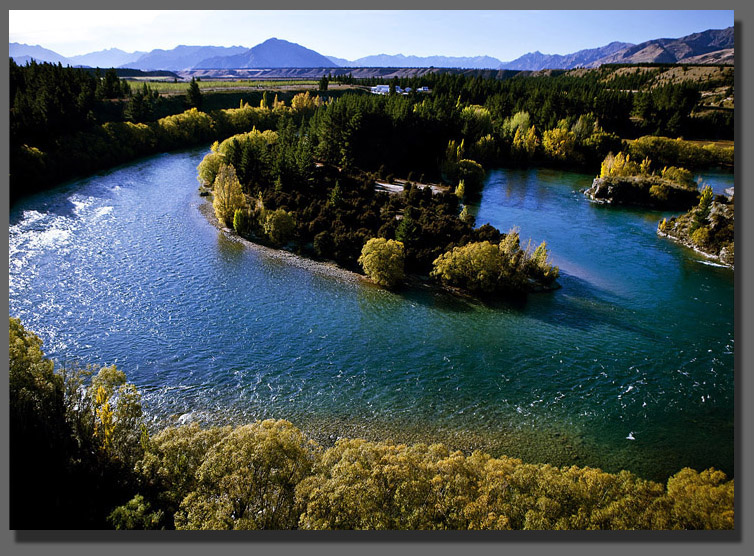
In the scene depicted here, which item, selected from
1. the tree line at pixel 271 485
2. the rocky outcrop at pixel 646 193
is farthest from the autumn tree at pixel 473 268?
the rocky outcrop at pixel 646 193

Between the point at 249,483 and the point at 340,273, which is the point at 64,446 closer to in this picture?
the point at 249,483

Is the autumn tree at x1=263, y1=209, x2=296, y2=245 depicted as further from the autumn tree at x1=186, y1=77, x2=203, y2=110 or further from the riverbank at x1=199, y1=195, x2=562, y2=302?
the autumn tree at x1=186, y1=77, x2=203, y2=110

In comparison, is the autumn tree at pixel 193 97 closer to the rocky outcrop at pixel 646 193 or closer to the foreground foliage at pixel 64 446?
the rocky outcrop at pixel 646 193

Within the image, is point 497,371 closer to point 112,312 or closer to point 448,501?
point 448,501

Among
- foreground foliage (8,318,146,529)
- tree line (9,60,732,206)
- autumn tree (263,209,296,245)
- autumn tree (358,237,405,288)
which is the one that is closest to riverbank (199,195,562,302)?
autumn tree (358,237,405,288)

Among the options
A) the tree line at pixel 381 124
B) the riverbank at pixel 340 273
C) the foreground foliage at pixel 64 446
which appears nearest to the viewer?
the foreground foliage at pixel 64 446
